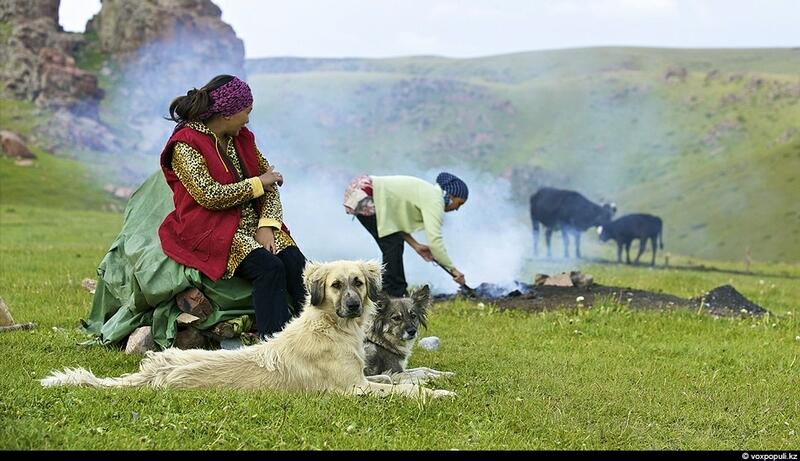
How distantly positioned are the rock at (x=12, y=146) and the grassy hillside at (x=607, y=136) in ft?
121

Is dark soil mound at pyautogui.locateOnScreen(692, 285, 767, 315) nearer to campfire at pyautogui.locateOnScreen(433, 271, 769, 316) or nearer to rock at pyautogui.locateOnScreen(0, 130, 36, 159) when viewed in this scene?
campfire at pyautogui.locateOnScreen(433, 271, 769, 316)

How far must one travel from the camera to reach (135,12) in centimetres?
9375

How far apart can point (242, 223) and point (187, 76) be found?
88.9 meters

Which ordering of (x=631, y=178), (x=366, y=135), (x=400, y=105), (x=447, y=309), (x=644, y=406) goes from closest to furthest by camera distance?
(x=644, y=406) → (x=447, y=309) → (x=631, y=178) → (x=366, y=135) → (x=400, y=105)

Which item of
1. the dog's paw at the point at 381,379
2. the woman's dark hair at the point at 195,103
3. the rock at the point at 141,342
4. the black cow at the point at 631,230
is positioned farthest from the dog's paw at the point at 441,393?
the black cow at the point at 631,230

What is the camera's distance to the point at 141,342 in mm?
10117

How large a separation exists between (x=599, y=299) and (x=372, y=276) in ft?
23.9

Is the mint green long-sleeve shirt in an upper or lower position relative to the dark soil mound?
upper

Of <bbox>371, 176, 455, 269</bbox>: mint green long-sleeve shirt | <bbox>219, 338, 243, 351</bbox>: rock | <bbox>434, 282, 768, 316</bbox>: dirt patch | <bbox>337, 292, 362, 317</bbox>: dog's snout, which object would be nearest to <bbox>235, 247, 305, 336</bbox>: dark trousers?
<bbox>219, 338, 243, 351</bbox>: rock

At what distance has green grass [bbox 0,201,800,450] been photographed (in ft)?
22.4

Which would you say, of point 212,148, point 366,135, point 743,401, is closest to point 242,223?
point 212,148

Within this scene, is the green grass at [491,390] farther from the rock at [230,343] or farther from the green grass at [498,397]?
the rock at [230,343]

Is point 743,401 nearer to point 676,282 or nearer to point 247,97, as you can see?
point 247,97

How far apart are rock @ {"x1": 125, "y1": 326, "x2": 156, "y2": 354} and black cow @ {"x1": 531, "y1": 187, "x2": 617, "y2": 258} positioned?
2764cm
